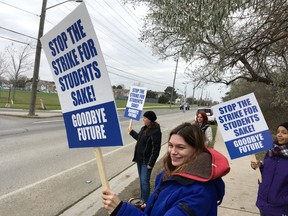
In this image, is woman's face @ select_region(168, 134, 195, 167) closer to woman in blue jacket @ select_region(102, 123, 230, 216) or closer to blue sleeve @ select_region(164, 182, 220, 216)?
woman in blue jacket @ select_region(102, 123, 230, 216)

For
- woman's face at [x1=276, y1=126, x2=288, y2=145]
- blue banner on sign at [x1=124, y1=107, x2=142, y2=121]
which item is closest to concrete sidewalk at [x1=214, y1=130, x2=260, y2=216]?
woman's face at [x1=276, y1=126, x2=288, y2=145]

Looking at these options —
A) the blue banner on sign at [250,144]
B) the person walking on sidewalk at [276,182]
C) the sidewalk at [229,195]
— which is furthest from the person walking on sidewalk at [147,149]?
the person walking on sidewalk at [276,182]

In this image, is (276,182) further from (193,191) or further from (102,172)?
(102,172)

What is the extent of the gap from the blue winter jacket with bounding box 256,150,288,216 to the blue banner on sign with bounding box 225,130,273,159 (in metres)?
0.95

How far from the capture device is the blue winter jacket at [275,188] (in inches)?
137

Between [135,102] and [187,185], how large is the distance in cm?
660

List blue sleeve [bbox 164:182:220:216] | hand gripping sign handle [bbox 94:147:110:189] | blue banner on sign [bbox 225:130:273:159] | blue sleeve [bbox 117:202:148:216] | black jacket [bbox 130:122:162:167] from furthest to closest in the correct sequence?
black jacket [bbox 130:122:162:167], blue banner on sign [bbox 225:130:273:159], hand gripping sign handle [bbox 94:147:110:189], blue sleeve [bbox 117:202:148:216], blue sleeve [bbox 164:182:220:216]

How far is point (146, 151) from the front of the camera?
5711 millimetres

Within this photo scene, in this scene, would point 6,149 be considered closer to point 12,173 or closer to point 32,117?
point 12,173

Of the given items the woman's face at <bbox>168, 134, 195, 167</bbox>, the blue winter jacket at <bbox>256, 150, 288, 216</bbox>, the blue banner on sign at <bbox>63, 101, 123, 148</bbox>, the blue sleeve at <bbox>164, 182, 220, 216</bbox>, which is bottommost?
the blue winter jacket at <bbox>256, 150, 288, 216</bbox>

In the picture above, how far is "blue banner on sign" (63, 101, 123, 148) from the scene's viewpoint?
220 centimetres

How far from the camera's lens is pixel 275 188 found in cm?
351

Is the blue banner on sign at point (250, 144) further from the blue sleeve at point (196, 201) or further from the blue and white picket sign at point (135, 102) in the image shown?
the blue and white picket sign at point (135, 102)

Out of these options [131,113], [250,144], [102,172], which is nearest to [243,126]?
[250,144]
